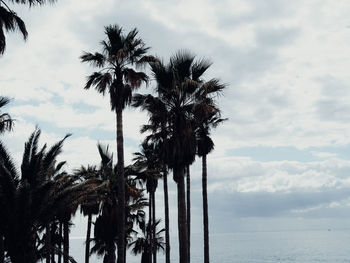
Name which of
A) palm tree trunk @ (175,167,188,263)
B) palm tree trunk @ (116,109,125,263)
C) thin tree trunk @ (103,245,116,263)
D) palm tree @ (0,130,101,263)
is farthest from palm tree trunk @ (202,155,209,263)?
palm tree @ (0,130,101,263)

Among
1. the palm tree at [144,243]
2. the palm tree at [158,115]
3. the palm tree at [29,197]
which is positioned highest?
the palm tree at [158,115]

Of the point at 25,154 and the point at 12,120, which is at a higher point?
the point at 12,120

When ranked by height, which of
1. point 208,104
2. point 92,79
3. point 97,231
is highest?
point 92,79

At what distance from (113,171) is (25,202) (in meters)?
14.0

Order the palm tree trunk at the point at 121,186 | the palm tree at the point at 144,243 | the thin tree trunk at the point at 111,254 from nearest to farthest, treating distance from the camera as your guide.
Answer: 1. the palm tree trunk at the point at 121,186
2. the thin tree trunk at the point at 111,254
3. the palm tree at the point at 144,243

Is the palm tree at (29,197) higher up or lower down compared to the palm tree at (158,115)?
lower down

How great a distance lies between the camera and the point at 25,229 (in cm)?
1972

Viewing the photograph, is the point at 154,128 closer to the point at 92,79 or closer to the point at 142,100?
the point at 142,100

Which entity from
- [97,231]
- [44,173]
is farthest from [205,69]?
[97,231]

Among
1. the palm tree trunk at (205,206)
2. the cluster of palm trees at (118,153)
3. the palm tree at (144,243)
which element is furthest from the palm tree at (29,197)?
the palm tree at (144,243)

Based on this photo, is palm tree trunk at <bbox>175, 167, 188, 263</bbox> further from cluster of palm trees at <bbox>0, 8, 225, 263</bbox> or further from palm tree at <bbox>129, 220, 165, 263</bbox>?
palm tree at <bbox>129, 220, 165, 263</bbox>

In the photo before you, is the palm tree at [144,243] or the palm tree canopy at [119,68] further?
the palm tree at [144,243]

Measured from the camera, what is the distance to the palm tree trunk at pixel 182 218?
69.6 ft

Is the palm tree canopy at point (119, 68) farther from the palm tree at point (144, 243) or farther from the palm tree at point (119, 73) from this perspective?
the palm tree at point (144, 243)
